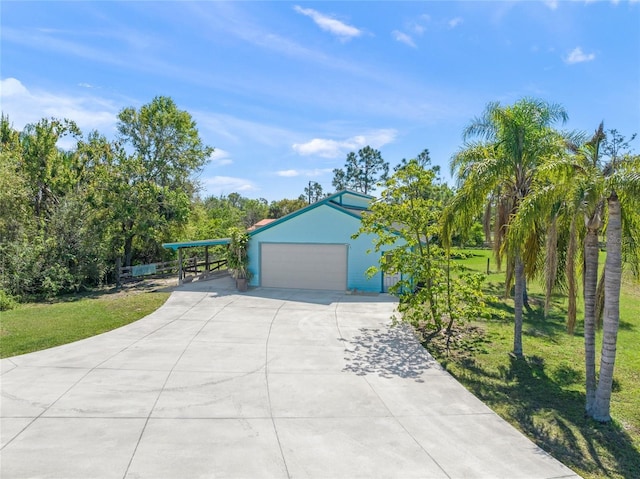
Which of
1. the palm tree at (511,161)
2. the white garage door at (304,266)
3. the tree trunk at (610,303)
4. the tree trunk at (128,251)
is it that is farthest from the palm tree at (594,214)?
the tree trunk at (128,251)

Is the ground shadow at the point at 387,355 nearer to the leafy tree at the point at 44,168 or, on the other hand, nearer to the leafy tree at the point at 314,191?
the leafy tree at the point at 44,168

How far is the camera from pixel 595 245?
6.78 metres

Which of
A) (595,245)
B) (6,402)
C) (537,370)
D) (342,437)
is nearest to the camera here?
(342,437)

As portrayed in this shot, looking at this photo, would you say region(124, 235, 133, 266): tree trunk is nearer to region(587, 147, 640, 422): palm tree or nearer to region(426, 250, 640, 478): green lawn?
region(426, 250, 640, 478): green lawn

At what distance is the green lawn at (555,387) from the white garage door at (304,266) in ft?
22.3

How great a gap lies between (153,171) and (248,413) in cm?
2468

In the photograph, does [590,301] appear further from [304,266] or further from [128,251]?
[128,251]

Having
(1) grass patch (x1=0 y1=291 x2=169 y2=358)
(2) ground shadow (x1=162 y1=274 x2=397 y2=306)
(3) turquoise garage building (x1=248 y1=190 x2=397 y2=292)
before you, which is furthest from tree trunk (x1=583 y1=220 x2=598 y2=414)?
(1) grass patch (x1=0 y1=291 x2=169 y2=358)

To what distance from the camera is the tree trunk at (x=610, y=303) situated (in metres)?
6.13

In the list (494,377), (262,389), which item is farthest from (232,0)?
(494,377)

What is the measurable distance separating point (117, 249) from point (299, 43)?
15.5m

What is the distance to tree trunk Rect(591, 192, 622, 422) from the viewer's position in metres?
6.13

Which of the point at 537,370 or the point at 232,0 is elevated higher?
the point at 232,0

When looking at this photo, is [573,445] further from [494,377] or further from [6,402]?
[6,402]
